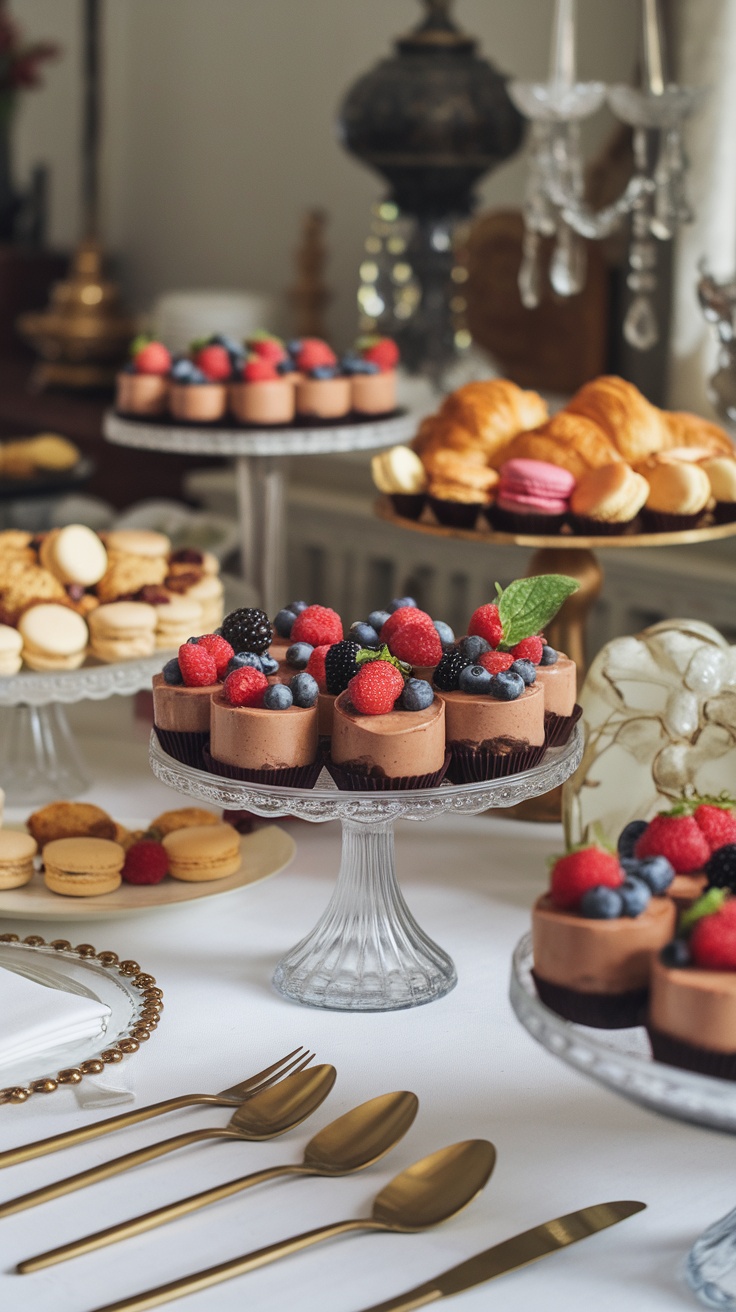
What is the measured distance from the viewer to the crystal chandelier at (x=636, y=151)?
191 cm

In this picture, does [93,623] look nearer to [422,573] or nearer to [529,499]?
[529,499]

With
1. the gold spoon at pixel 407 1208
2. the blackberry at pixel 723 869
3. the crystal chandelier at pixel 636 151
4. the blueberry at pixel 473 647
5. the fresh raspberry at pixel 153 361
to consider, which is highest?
the crystal chandelier at pixel 636 151

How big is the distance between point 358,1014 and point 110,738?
745 millimetres

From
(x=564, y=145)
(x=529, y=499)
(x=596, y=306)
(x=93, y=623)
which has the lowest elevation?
(x=93, y=623)

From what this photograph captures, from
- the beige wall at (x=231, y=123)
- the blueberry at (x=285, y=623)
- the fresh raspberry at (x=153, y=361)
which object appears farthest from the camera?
the beige wall at (x=231, y=123)

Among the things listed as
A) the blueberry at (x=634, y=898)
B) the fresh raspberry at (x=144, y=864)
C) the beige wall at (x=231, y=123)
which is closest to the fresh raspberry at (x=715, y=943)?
the blueberry at (x=634, y=898)

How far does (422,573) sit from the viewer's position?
2752 mm

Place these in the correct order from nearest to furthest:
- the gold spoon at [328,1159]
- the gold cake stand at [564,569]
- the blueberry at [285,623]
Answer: the gold spoon at [328,1159] → the blueberry at [285,623] → the gold cake stand at [564,569]

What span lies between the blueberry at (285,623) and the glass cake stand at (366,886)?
0.14m

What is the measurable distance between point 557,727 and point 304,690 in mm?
190

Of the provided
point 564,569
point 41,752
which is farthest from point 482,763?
point 41,752

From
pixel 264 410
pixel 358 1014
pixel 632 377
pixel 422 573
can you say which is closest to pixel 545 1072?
pixel 358 1014

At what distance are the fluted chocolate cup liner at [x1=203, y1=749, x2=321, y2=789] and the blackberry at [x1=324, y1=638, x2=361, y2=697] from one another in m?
0.06

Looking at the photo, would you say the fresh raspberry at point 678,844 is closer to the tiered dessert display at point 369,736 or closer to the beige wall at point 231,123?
the tiered dessert display at point 369,736
